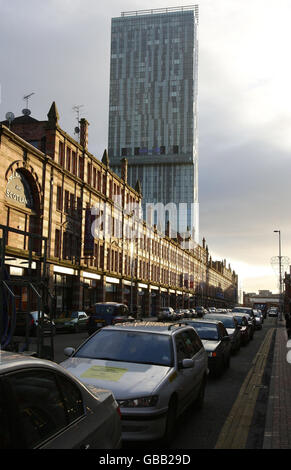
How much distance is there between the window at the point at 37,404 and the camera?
2.83 m

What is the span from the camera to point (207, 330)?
12.9 metres

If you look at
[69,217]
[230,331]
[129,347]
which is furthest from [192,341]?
[69,217]

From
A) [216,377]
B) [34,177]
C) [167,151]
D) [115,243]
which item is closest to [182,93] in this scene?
[167,151]

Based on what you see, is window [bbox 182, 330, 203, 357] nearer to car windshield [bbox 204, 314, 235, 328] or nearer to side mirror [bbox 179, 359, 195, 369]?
side mirror [bbox 179, 359, 195, 369]

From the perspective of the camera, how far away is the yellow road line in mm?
6309

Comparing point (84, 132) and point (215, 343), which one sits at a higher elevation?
point (84, 132)

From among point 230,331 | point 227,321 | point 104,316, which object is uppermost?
point 227,321

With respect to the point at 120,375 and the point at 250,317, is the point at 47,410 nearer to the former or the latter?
the point at 120,375

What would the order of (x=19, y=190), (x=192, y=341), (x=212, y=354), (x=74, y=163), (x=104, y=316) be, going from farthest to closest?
(x=74, y=163), (x=19, y=190), (x=104, y=316), (x=212, y=354), (x=192, y=341)

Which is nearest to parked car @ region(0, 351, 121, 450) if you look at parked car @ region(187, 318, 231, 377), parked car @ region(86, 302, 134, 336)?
parked car @ region(187, 318, 231, 377)

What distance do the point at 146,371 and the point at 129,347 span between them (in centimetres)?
82

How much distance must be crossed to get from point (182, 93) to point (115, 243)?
329 feet

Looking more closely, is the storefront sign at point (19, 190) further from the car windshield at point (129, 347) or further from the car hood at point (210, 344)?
the car windshield at point (129, 347)
